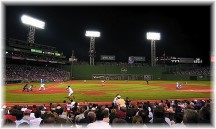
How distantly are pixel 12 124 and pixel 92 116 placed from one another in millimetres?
2449

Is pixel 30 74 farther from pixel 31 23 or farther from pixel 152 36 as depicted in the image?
pixel 152 36

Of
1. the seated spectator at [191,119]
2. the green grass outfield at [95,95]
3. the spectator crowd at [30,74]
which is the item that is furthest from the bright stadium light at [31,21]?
the seated spectator at [191,119]

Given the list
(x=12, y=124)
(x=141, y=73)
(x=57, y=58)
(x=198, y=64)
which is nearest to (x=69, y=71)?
(x=57, y=58)

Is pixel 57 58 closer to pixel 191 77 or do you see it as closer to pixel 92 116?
pixel 191 77

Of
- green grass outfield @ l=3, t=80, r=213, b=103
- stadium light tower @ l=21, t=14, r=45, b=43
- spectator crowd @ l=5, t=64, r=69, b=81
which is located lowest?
green grass outfield @ l=3, t=80, r=213, b=103

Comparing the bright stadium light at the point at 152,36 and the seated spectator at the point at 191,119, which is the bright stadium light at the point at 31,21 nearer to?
the bright stadium light at the point at 152,36

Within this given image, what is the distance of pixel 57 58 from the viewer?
87.6 meters

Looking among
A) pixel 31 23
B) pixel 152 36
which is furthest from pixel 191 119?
pixel 152 36

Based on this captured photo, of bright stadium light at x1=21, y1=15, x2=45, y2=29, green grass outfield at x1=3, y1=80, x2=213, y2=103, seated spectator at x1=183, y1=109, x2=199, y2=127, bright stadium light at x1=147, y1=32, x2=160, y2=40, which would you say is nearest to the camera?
seated spectator at x1=183, y1=109, x2=199, y2=127

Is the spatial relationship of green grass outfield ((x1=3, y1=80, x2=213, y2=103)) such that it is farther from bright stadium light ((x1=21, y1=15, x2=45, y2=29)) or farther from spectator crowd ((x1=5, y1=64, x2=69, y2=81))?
bright stadium light ((x1=21, y1=15, x2=45, y2=29))

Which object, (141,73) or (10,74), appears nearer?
(10,74)

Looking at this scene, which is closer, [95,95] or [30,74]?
[95,95]

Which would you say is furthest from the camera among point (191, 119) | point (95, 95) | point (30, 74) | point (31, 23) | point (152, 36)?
point (152, 36)

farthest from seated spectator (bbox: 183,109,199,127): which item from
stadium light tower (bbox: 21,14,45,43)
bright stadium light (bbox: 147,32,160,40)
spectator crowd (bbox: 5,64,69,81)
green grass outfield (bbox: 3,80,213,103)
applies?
bright stadium light (bbox: 147,32,160,40)
